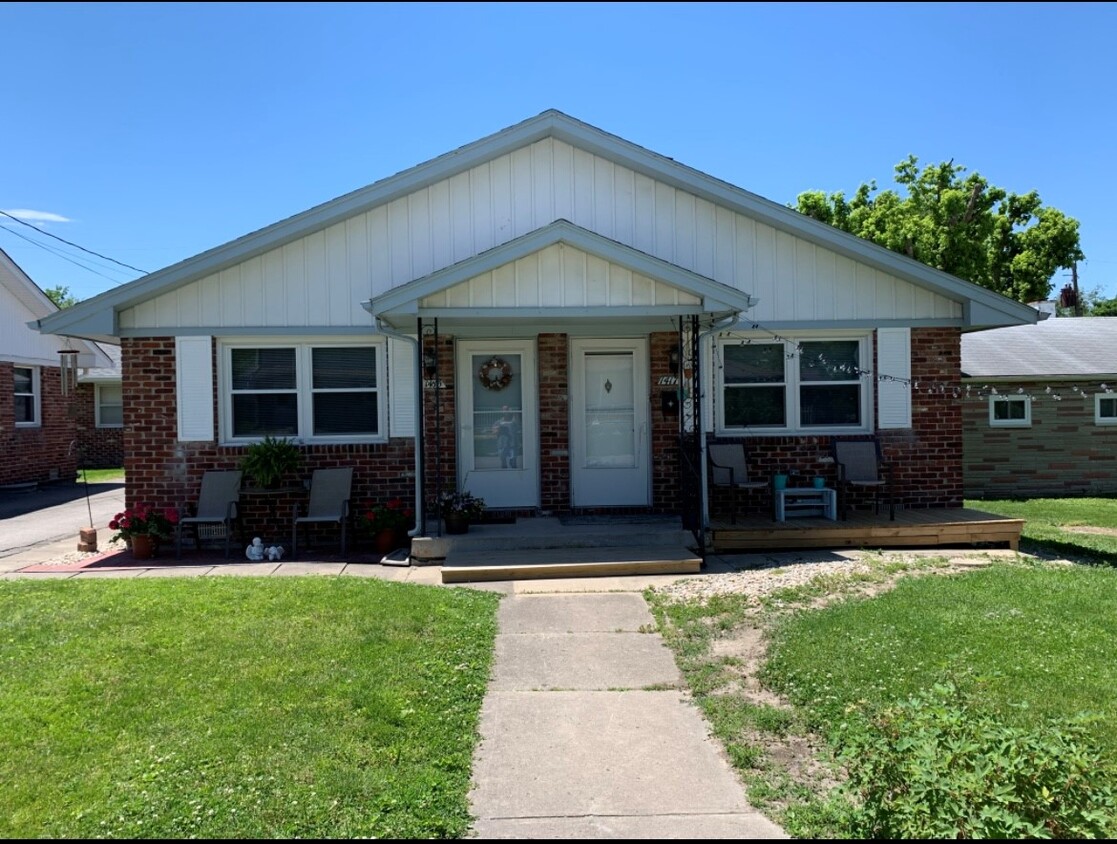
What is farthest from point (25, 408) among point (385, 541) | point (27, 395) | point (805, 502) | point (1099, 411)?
point (1099, 411)

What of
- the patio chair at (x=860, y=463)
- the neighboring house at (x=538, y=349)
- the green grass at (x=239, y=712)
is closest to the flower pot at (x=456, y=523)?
the neighboring house at (x=538, y=349)

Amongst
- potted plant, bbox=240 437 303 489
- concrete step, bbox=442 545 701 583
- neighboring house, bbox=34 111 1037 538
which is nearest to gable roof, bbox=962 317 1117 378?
neighboring house, bbox=34 111 1037 538

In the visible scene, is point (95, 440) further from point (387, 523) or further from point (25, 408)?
point (387, 523)

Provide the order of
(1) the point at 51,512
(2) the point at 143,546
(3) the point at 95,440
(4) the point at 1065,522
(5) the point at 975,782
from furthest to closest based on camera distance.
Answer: (3) the point at 95,440
(1) the point at 51,512
(4) the point at 1065,522
(2) the point at 143,546
(5) the point at 975,782

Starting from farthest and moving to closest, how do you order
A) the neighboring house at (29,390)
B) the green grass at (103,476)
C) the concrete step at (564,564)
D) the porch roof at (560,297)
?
1. the green grass at (103,476)
2. the neighboring house at (29,390)
3. the porch roof at (560,297)
4. the concrete step at (564,564)

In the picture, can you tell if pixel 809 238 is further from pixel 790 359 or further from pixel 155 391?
pixel 155 391

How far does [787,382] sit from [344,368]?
546cm

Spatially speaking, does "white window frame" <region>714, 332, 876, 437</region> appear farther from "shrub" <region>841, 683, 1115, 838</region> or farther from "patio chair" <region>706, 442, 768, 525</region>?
"shrub" <region>841, 683, 1115, 838</region>

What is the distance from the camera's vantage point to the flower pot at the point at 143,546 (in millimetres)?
9695

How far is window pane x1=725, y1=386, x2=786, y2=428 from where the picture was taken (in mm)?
10953

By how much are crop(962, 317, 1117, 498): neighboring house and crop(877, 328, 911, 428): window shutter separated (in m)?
6.32

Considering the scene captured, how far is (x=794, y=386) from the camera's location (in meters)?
10.9

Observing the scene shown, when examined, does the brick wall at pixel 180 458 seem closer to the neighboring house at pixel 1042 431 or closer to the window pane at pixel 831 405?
the window pane at pixel 831 405

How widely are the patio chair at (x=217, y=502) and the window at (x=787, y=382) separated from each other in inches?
233
